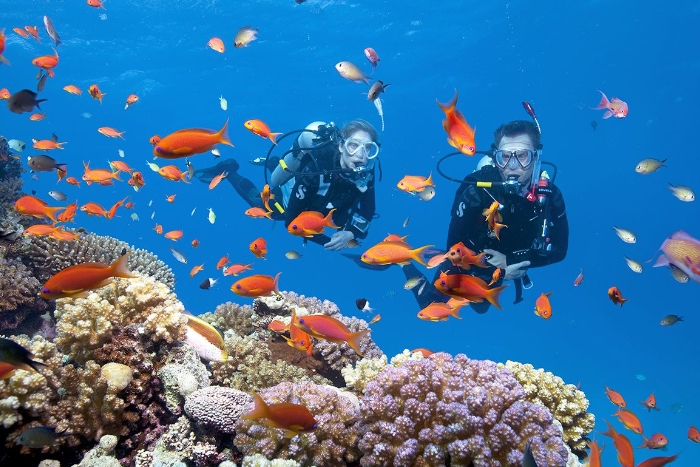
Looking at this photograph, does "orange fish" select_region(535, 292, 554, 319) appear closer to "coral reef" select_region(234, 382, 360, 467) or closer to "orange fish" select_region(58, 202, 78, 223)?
"coral reef" select_region(234, 382, 360, 467)

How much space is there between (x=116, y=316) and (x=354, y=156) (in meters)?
6.04

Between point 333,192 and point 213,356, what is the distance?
5090 mm

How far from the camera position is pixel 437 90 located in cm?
4641

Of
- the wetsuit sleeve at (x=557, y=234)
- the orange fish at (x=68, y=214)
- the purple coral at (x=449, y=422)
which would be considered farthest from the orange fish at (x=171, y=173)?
the wetsuit sleeve at (x=557, y=234)

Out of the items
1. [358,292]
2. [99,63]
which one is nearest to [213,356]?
[99,63]

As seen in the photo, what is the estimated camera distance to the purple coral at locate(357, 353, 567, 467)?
2.93 m

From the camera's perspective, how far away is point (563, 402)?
4.34 m

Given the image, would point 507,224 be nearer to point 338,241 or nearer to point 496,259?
point 496,259

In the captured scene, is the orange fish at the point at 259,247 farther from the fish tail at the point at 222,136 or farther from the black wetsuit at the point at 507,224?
the black wetsuit at the point at 507,224

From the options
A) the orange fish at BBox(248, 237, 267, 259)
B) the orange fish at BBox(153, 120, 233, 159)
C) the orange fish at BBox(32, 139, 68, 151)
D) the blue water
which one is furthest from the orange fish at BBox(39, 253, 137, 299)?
the blue water

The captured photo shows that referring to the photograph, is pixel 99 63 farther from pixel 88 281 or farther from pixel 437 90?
pixel 88 281

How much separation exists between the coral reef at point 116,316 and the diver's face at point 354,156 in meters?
5.41

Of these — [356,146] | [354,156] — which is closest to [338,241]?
[354,156]

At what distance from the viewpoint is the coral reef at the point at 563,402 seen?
4301 mm
